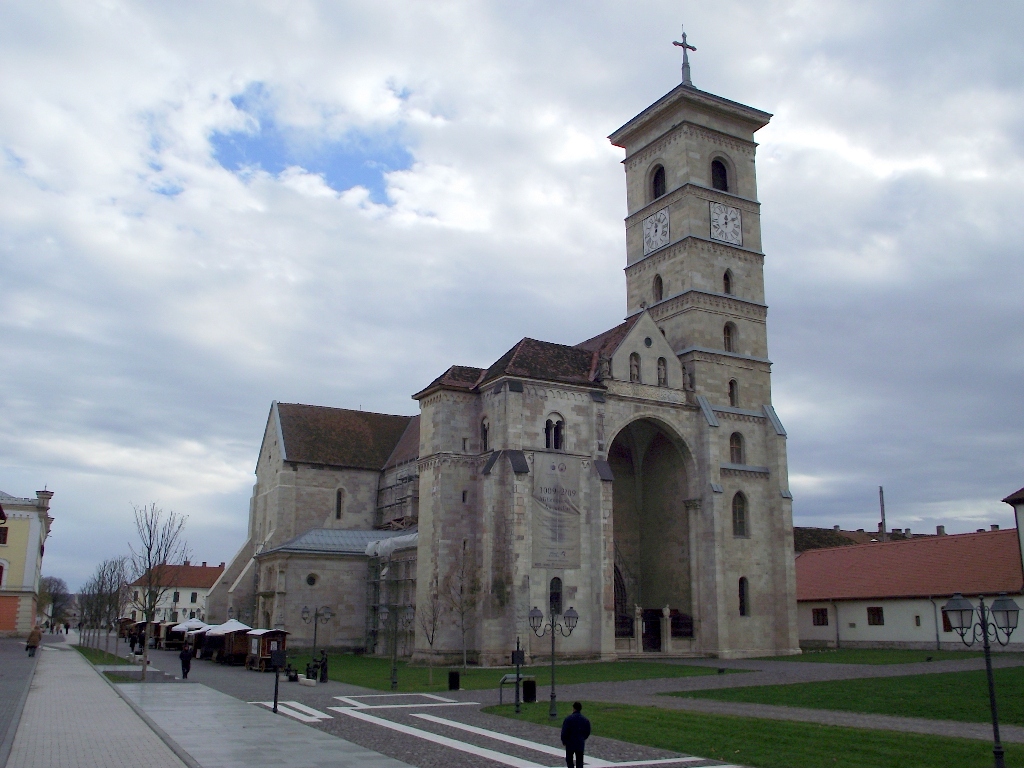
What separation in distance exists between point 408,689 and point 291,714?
795 centimetres

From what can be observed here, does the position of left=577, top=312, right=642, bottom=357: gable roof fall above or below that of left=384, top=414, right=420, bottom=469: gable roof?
above

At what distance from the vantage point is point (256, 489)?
218ft

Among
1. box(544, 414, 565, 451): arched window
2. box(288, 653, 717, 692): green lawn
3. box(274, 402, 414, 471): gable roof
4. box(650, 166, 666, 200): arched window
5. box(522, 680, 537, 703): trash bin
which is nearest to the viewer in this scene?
box(522, 680, 537, 703): trash bin

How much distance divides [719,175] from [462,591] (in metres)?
29.1

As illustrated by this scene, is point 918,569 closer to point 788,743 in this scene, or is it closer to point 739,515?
point 739,515

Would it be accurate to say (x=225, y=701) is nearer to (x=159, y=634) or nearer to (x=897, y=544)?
(x=159, y=634)

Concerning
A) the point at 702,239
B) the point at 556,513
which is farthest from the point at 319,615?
the point at 702,239

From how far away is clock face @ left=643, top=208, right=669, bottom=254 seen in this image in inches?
2067

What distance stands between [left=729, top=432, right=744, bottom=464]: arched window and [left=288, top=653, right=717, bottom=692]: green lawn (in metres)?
13.2

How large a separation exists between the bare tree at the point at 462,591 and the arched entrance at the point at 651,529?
855 centimetres

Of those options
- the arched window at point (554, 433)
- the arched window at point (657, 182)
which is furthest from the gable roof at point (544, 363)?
the arched window at point (657, 182)

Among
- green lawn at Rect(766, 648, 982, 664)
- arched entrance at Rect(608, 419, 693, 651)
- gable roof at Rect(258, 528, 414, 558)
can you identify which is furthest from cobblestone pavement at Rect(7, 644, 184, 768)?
green lawn at Rect(766, 648, 982, 664)

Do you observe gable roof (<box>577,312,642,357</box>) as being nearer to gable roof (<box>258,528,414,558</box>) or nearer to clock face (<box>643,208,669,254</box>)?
clock face (<box>643,208,669,254</box>)

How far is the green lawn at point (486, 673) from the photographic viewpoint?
106ft
